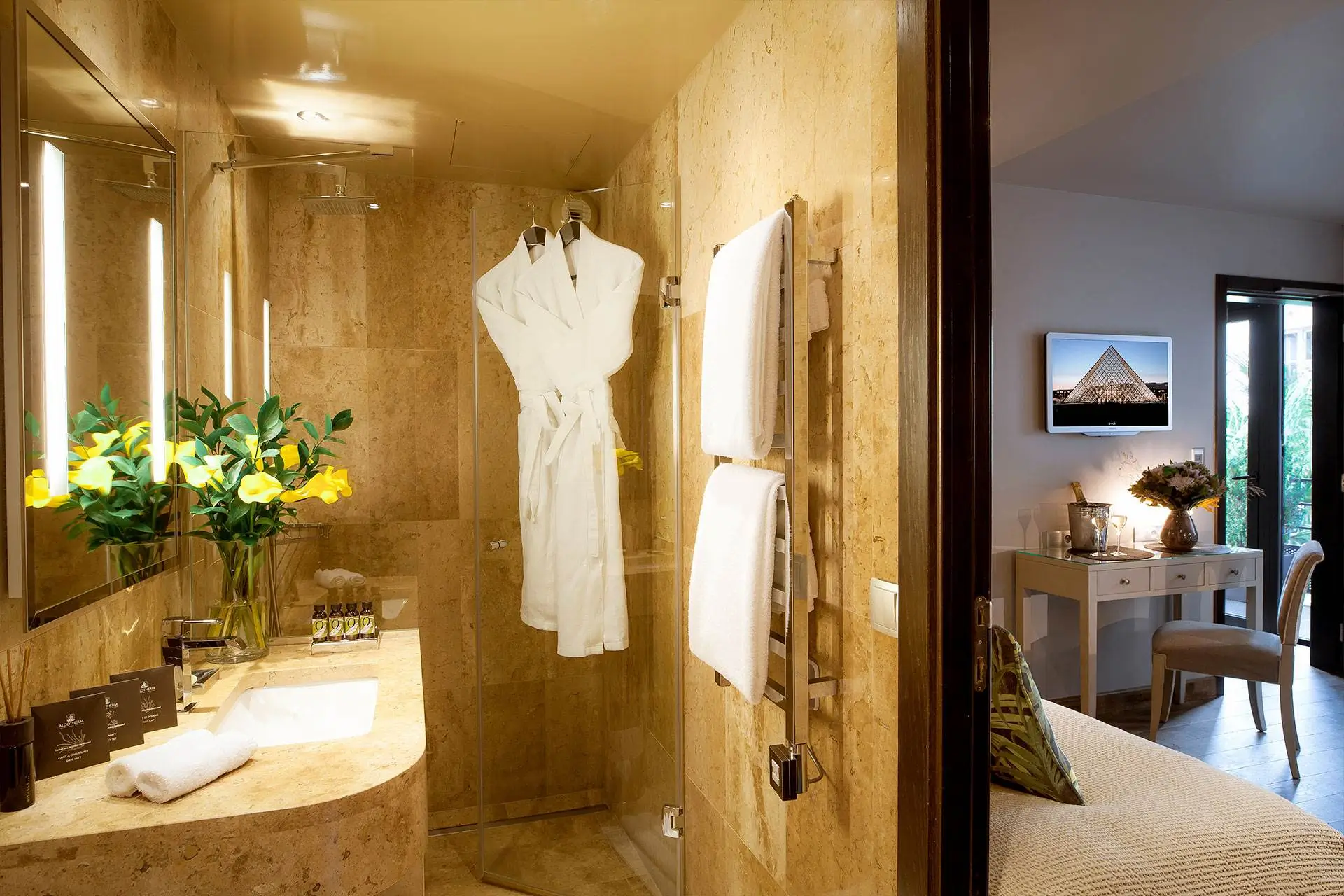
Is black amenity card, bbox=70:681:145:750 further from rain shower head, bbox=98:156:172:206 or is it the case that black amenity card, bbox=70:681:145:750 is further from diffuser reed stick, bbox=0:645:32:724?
rain shower head, bbox=98:156:172:206

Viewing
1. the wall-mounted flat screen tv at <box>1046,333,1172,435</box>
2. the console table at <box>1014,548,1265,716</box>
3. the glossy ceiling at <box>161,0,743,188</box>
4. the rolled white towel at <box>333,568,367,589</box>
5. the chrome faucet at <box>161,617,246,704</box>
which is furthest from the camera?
the rolled white towel at <box>333,568,367,589</box>

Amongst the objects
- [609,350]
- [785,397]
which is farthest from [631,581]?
[785,397]

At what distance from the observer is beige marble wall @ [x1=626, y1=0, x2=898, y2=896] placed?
1.35 m

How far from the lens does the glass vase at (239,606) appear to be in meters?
1.91

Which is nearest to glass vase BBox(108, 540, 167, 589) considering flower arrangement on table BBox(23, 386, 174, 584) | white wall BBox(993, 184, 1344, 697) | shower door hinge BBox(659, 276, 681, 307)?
flower arrangement on table BBox(23, 386, 174, 584)

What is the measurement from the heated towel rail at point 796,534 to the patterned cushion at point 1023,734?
36cm

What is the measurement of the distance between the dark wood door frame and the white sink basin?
1209mm

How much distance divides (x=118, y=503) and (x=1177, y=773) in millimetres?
2157

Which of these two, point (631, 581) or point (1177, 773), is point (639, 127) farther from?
point (1177, 773)

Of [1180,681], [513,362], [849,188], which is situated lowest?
[1180,681]

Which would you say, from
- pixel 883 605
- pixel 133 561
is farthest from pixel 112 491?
pixel 883 605

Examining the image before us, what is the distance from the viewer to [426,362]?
2.95 metres

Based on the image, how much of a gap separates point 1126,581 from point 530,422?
1.60 m

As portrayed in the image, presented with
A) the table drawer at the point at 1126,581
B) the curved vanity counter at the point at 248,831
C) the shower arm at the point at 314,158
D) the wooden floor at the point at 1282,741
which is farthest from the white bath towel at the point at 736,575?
the shower arm at the point at 314,158
